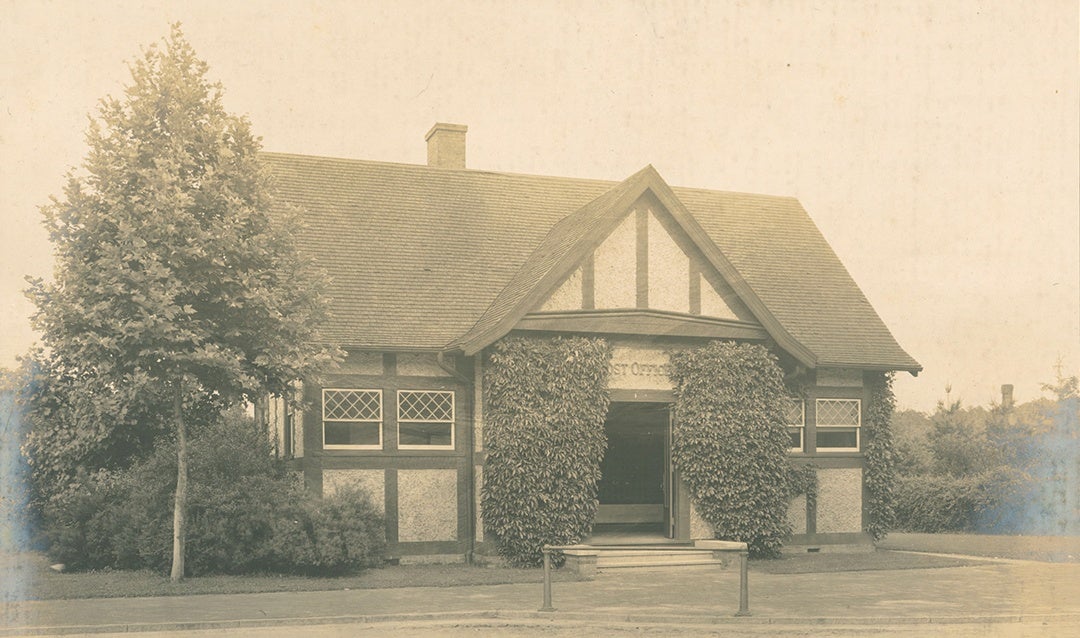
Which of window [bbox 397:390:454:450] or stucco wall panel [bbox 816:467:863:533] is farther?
stucco wall panel [bbox 816:467:863:533]

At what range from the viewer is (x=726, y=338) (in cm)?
2130

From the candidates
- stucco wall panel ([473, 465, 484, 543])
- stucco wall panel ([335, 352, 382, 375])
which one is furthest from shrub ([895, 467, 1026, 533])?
stucco wall panel ([335, 352, 382, 375])

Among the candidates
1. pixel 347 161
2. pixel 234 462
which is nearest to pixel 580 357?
pixel 234 462

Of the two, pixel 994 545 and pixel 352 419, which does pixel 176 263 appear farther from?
pixel 994 545

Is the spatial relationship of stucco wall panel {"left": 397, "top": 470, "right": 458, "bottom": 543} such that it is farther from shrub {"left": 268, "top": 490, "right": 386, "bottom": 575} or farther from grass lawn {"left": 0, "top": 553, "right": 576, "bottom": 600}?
shrub {"left": 268, "top": 490, "right": 386, "bottom": 575}

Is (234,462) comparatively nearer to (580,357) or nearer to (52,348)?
(52,348)

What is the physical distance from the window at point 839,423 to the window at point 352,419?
9.28m

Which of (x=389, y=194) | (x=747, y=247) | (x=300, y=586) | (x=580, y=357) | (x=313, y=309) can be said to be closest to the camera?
(x=300, y=586)

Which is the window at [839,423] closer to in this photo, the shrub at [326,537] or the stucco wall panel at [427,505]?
the stucco wall panel at [427,505]

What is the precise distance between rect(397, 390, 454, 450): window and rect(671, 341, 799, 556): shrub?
428cm

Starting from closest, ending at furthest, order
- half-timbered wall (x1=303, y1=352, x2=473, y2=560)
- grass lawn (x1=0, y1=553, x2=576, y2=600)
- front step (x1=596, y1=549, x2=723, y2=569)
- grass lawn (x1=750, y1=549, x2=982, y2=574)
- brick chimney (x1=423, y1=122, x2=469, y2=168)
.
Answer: grass lawn (x1=0, y1=553, x2=576, y2=600) < front step (x1=596, y1=549, x2=723, y2=569) < grass lawn (x1=750, y1=549, x2=982, y2=574) < half-timbered wall (x1=303, y1=352, x2=473, y2=560) < brick chimney (x1=423, y1=122, x2=469, y2=168)

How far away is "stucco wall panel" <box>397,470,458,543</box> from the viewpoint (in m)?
20.4

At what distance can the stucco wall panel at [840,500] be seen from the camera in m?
23.2

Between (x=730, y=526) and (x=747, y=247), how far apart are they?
7.82 meters
